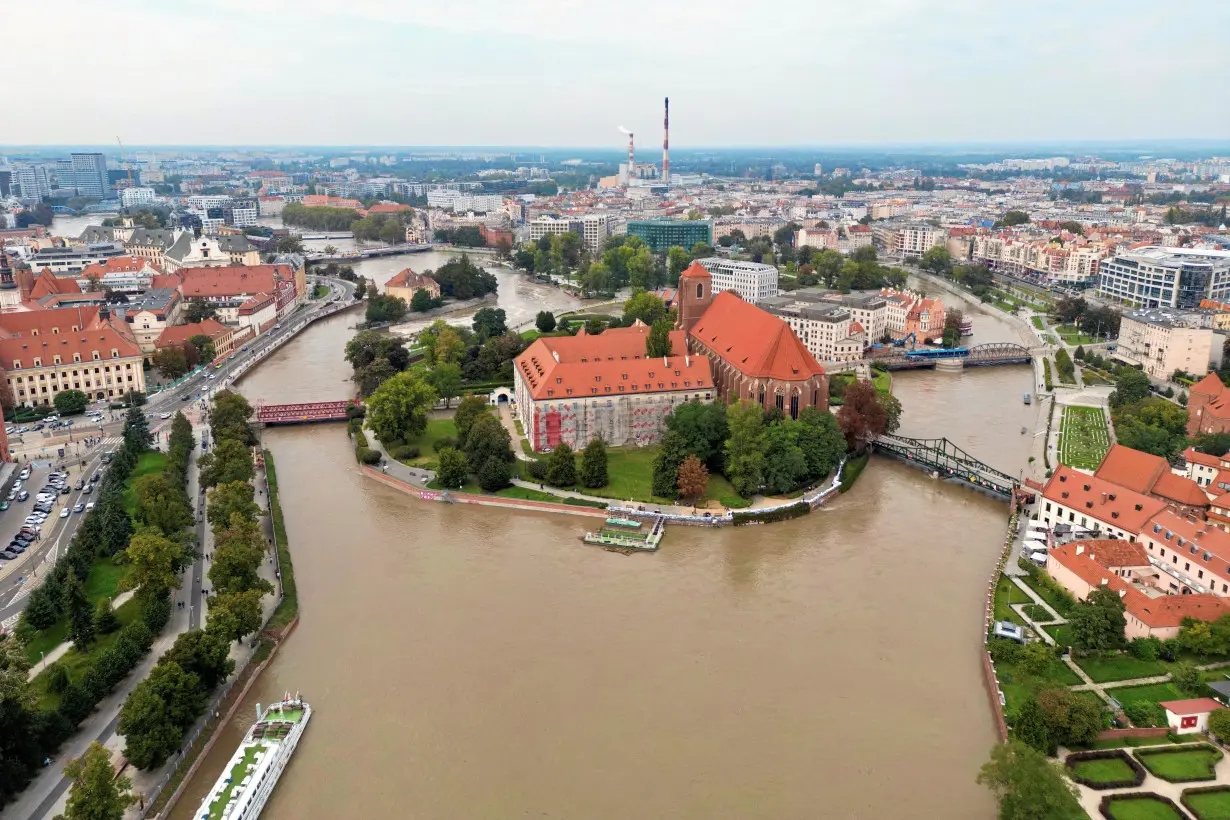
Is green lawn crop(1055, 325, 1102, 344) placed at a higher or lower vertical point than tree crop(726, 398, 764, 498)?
lower

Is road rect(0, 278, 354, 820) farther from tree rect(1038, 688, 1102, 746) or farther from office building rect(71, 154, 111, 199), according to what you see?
office building rect(71, 154, 111, 199)

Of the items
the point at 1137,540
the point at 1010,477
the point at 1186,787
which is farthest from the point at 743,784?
the point at 1010,477

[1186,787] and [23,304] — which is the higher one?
[23,304]

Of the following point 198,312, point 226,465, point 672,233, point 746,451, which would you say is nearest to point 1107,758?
point 746,451

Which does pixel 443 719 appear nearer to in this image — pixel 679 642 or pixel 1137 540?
pixel 679 642

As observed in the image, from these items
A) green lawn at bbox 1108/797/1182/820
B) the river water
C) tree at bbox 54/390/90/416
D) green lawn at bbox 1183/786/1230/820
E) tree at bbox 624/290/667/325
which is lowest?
the river water

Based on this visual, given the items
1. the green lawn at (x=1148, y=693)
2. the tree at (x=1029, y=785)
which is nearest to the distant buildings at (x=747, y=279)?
the green lawn at (x=1148, y=693)

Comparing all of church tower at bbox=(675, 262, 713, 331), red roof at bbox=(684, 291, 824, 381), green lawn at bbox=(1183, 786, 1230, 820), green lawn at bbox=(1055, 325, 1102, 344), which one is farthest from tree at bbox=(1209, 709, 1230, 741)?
green lawn at bbox=(1055, 325, 1102, 344)
